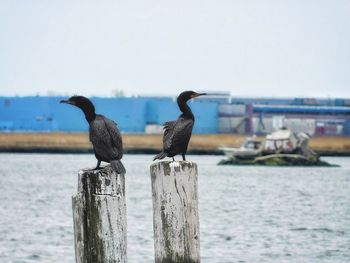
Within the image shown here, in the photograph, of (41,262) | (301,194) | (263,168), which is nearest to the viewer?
(41,262)

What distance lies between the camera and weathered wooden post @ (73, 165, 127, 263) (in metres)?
9.48

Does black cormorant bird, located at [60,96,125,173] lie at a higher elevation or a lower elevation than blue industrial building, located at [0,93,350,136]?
higher

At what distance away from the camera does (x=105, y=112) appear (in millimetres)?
105625

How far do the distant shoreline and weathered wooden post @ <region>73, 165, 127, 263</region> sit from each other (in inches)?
3444

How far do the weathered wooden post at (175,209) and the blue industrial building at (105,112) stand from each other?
3729 inches

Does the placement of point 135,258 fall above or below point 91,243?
below

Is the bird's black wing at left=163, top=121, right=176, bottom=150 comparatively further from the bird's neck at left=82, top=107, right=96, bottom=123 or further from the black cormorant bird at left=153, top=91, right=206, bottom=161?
the bird's neck at left=82, top=107, right=96, bottom=123

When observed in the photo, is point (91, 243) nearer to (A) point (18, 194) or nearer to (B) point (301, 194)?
(A) point (18, 194)

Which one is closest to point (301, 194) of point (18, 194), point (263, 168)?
point (18, 194)

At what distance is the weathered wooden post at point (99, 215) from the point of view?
9484 millimetres

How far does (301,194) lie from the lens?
40906 millimetres

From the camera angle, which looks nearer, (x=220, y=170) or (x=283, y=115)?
(x=220, y=170)

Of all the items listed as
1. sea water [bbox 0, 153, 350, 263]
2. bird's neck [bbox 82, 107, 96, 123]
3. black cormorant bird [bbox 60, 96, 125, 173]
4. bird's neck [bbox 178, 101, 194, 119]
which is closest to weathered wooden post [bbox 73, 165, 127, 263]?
black cormorant bird [bbox 60, 96, 125, 173]

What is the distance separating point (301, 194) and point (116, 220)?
31.7 meters
